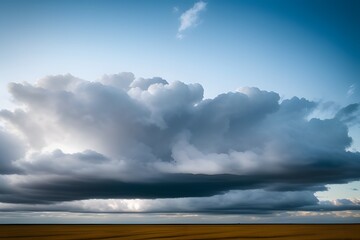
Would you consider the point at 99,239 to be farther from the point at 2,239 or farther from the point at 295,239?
the point at 295,239

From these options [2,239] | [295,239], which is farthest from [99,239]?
[295,239]

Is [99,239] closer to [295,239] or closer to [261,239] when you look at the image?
[261,239]

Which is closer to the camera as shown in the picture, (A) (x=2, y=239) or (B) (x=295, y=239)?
(B) (x=295, y=239)

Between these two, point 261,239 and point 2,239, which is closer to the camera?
point 261,239

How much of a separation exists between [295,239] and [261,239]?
5613 millimetres

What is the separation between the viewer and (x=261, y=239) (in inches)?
2130

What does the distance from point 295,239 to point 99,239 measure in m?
33.7

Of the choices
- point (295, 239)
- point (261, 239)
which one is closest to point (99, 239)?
point (261, 239)

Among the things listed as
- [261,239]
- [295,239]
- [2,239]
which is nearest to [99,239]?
[2,239]

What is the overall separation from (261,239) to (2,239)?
1863 inches

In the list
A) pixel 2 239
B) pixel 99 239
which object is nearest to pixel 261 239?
pixel 99 239

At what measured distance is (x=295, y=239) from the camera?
173 feet
